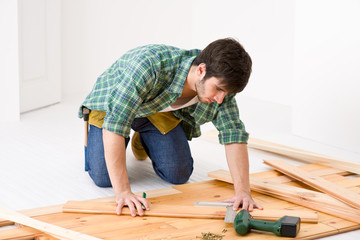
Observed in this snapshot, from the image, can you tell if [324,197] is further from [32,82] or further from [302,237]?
[32,82]

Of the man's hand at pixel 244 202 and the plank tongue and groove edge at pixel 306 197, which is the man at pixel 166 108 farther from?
the plank tongue and groove edge at pixel 306 197

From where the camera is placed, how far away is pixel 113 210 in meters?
2.40

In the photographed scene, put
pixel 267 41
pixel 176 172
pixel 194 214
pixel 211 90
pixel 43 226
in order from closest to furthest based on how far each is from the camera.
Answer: pixel 43 226 < pixel 211 90 < pixel 194 214 < pixel 176 172 < pixel 267 41

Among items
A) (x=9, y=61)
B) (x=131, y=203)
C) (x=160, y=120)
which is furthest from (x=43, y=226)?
(x=9, y=61)

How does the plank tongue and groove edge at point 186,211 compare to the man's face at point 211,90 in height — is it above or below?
below

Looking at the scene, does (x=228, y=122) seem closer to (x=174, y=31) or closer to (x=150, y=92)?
(x=150, y=92)

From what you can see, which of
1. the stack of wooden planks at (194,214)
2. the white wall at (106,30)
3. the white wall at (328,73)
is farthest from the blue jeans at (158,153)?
the white wall at (106,30)

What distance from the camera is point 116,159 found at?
2.31 m

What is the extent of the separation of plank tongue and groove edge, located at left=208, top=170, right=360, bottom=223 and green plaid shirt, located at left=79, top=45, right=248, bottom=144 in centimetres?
35

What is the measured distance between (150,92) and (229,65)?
462mm

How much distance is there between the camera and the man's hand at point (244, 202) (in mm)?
2432

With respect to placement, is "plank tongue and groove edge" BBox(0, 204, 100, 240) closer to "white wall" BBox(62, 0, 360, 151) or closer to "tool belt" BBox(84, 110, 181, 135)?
"tool belt" BBox(84, 110, 181, 135)

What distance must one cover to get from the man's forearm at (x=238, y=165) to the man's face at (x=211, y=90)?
34cm

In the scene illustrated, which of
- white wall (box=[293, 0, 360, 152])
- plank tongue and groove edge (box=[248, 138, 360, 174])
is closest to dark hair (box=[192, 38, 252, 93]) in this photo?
plank tongue and groove edge (box=[248, 138, 360, 174])
